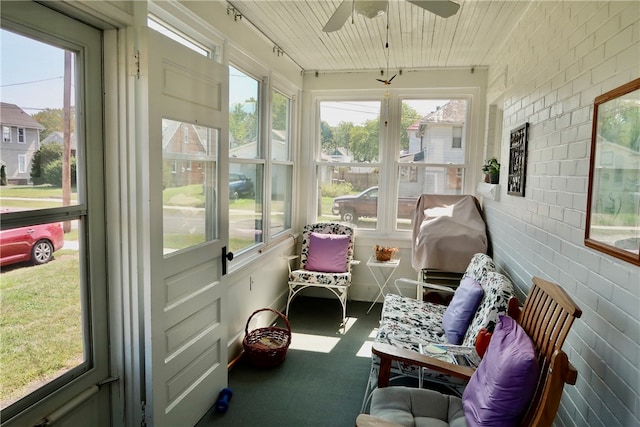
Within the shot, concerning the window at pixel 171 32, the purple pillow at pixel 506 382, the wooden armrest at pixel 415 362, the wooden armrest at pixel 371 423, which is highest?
the window at pixel 171 32

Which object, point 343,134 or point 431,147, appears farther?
point 343,134

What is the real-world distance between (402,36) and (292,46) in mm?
996

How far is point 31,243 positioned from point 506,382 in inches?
74.3

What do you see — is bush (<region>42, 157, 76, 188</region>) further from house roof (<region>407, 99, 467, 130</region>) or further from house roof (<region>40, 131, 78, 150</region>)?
house roof (<region>407, 99, 467, 130</region>)

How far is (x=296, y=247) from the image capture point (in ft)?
15.8

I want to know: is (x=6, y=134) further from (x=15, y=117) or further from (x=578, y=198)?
(x=578, y=198)

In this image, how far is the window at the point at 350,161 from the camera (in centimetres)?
468

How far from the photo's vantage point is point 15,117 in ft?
4.91

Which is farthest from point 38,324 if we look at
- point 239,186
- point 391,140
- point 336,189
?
point 391,140

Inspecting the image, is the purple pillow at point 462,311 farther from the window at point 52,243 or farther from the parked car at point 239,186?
the window at point 52,243

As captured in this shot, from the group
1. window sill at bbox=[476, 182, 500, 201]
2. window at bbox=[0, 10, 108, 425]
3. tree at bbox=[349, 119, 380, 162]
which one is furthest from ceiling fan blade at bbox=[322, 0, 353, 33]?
tree at bbox=[349, 119, 380, 162]

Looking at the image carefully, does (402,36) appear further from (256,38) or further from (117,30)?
(117,30)

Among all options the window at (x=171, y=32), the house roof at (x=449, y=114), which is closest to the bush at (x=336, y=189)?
the house roof at (x=449, y=114)

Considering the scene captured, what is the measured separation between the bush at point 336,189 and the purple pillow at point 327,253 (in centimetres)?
63
